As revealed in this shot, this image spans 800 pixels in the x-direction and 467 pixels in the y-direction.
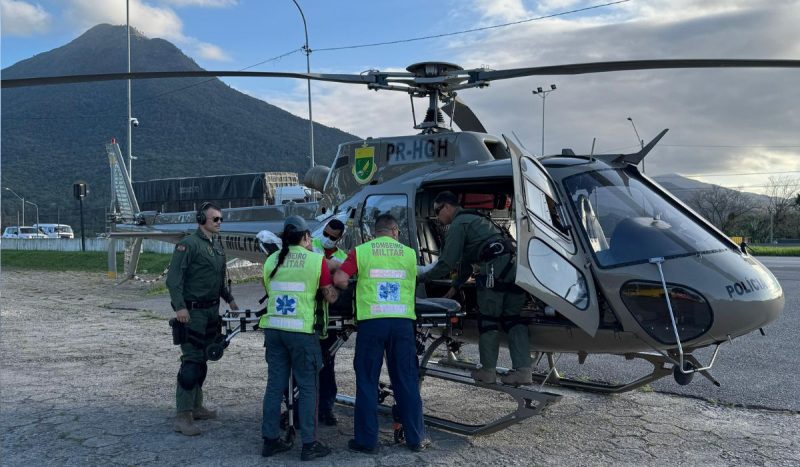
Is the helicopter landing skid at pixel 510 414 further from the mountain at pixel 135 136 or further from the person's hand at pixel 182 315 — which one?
the mountain at pixel 135 136

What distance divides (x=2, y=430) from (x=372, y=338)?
3.37 m

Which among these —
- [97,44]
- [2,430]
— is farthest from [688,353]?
[97,44]

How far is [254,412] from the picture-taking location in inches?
239

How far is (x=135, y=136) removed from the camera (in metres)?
113

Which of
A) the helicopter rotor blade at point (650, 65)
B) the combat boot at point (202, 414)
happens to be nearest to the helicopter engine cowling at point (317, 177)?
the helicopter rotor blade at point (650, 65)

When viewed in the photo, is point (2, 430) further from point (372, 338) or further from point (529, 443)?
point (529, 443)

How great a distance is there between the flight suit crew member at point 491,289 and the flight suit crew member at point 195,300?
6.61ft


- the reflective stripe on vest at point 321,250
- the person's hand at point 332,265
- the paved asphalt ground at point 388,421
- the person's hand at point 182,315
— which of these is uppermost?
the reflective stripe on vest at point 321,250

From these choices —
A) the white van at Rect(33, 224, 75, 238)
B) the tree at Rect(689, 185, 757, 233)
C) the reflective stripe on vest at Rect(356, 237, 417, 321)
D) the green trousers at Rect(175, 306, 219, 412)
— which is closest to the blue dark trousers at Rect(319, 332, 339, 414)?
the reflective stripe on vest at Rect(356, 237, 417, 321)

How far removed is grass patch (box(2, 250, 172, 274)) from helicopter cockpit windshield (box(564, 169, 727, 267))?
19.4m

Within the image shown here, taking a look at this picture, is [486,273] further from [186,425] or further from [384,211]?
[186,425]

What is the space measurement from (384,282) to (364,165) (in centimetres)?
247

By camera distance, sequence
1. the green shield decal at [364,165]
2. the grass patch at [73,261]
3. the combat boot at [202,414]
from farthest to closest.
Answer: the grass patch at [73,261] < the green shield decal at [364,165] < the combat boot at [202,414]

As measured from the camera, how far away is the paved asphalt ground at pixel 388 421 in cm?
487
